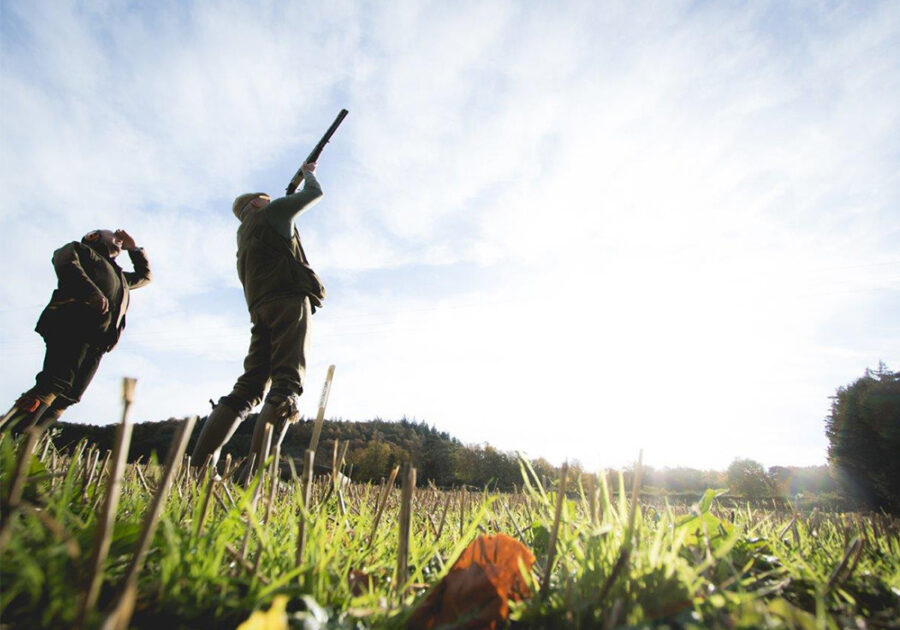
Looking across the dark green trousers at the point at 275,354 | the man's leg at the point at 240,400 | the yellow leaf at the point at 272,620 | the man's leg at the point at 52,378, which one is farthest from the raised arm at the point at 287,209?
the yellow leaf at the point at 272,620

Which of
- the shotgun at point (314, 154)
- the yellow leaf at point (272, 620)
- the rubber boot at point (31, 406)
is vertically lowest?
the yellow leaf at point (272, 620)

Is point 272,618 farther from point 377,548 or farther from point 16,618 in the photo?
point 377,548

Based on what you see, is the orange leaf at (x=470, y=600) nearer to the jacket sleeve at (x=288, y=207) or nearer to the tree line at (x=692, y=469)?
the jacket sleeve at (x=288, y=207)

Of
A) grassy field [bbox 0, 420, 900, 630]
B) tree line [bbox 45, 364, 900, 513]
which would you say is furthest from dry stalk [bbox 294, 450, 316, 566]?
tree line [bbox 45, 364, 900, 513]

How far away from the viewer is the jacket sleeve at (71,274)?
→ 12.5 ft

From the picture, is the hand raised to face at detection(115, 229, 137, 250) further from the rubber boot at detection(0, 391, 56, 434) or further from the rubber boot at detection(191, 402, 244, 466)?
the rubber boot at detection(191, 402, 244, 466)

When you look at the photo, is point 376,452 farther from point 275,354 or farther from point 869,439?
point 869,439

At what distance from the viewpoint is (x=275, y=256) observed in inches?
151

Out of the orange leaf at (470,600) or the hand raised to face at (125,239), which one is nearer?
the orange leaf at (470,600)

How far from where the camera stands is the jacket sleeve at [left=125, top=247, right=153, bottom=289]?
4941mm

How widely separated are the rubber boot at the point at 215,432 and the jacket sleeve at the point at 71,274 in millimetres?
1812

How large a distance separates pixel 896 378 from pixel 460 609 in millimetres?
16549

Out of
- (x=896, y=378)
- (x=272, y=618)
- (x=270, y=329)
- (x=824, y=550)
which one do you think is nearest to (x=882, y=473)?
(x=896, y=378)

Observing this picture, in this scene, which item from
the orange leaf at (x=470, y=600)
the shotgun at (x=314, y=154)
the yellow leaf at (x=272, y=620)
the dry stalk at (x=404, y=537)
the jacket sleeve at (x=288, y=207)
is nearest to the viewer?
the yellow leaf at (x=272, y=620)
